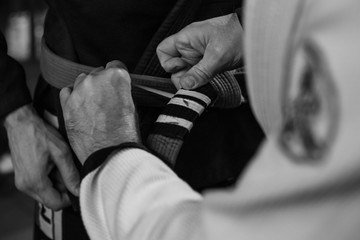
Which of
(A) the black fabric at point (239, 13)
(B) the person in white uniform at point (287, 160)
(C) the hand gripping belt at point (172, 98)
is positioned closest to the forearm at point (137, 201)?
(B) the person in white uniform at point (287, 160)

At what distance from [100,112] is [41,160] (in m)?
0.27

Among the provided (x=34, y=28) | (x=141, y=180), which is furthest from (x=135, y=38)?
(x=34, y=28)

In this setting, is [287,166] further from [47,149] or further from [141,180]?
[47,149]

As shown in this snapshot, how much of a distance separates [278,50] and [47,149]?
658mm

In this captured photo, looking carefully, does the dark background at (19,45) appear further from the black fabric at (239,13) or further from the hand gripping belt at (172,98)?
the black fabric at (239,13)

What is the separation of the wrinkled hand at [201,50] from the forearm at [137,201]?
23 cm

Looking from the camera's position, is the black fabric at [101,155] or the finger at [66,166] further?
the finger at [66,166]

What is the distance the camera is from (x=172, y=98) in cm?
89

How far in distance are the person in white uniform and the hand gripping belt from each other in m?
0.17

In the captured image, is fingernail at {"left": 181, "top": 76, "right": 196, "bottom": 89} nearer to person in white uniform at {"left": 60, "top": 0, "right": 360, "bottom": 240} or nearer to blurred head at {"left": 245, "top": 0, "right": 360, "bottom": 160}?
person in white uniform at {"left": 60, "top": 0, "right": 360, "bottom": 240}

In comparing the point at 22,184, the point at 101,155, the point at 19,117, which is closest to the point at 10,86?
the point at 19,117

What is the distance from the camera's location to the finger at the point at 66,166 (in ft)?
3.34

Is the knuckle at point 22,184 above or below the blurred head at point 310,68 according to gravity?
below

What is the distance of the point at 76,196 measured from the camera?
102 cm
